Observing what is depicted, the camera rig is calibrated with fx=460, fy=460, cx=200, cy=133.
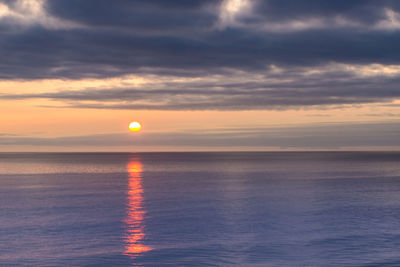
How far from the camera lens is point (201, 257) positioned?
2386cm

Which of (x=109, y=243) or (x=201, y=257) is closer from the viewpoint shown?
(x=201, y=257)

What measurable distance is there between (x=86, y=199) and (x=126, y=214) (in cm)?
1264

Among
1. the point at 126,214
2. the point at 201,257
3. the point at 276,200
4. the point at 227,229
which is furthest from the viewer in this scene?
the point at 276,200

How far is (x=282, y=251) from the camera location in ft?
82.1

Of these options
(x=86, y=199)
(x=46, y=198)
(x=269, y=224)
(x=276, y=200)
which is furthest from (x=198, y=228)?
(x=46, y=198)

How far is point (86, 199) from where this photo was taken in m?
50.0

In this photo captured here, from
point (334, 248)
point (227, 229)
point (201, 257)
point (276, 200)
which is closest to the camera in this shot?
point (201, 257)

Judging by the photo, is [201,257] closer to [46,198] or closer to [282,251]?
[282,251]

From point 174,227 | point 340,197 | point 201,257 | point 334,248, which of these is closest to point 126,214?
point 174,227

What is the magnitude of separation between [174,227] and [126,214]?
7.89 m

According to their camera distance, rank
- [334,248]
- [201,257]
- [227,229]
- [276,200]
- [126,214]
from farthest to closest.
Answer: [276,200] → [126,214] → [227,229] → [334,248] → [201,257]

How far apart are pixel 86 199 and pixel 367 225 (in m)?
29.7

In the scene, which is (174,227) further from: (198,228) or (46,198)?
(46,198)

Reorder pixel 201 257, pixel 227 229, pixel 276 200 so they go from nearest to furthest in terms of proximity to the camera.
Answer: pixel 201 257
pixel 227 229
pixel 276 200
